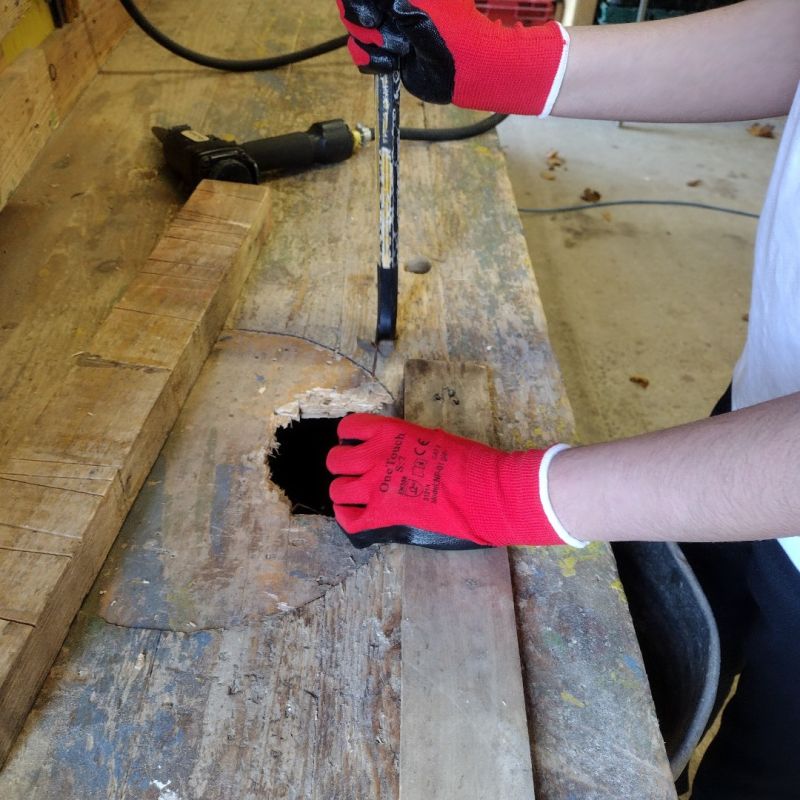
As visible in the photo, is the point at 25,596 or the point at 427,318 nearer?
the point at 25,596

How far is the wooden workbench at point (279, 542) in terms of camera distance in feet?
2.30

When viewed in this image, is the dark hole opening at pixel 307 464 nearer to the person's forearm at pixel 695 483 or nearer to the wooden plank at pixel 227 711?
the wooden plank at pixel 227 711

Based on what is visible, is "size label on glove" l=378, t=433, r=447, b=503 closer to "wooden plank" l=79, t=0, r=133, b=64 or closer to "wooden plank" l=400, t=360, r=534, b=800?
"wooden plank" l=400, t=360, r=534, b=800

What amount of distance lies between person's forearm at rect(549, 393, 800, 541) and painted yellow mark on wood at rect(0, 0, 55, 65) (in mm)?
1315

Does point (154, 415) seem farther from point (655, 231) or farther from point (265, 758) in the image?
point (655, 231)

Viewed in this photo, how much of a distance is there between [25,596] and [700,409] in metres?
1.91

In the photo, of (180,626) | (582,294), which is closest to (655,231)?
(582,294)

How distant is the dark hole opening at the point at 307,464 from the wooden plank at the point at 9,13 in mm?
815

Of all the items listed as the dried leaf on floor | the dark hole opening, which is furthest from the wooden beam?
A: the dried leaf on floor

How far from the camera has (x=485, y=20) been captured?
99 centimetres

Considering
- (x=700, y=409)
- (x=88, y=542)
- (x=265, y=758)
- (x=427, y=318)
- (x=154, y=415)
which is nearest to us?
(x=265, y=758)

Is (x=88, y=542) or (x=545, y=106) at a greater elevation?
(x=545, y=106)

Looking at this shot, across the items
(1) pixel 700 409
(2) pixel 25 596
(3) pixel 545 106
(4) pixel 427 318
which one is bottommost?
(1) pixel 700 409

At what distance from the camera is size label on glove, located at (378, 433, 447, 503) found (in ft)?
2.81
